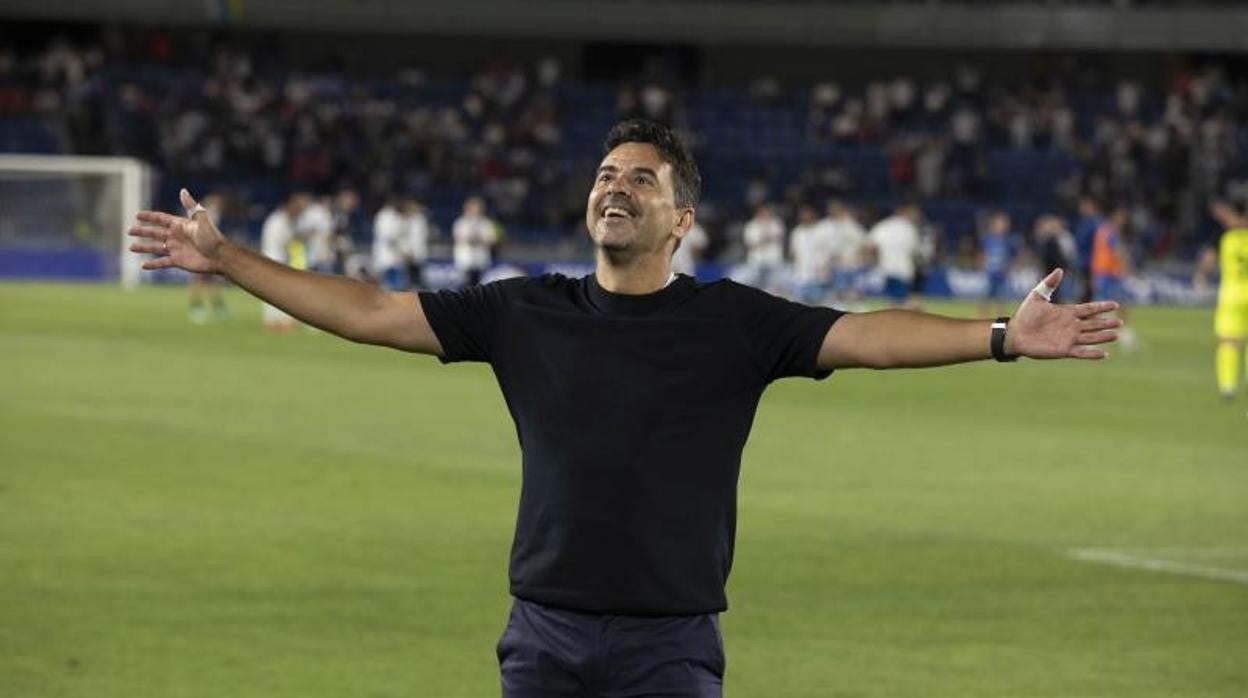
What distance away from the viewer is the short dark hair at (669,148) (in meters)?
6.24

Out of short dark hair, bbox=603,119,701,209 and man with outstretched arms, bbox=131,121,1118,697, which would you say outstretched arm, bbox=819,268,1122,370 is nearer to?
man with outstretched arms, bbox=131,121,1118,697

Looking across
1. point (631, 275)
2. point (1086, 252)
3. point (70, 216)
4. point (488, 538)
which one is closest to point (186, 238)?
point (631, 275)

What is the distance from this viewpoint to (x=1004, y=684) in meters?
10.9

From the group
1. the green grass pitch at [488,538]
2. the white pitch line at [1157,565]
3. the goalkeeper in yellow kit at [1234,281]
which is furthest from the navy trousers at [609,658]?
the goalkeeper in yellow kit at [1234,281]

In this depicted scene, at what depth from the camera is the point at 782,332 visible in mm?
6215

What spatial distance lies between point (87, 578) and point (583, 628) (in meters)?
7.94

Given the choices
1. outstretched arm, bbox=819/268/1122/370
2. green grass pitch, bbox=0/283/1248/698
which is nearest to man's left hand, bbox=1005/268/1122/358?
outstretched arm, bbox=819/268/1122/370

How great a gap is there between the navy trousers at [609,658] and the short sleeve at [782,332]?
66 cm

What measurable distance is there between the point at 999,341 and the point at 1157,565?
8907 millimetres

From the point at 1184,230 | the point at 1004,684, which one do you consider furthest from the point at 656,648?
the point at 1184,230

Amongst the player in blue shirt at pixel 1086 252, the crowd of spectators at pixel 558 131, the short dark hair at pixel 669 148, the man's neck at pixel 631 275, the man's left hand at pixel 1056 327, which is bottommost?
the man's left hand at pixel 1056 327

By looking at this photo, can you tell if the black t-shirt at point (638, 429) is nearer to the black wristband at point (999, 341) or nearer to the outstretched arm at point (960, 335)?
the outstretched arm at point (960, 335)

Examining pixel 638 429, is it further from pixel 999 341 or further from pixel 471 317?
pixel 999 341

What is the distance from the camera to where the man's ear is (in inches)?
247
